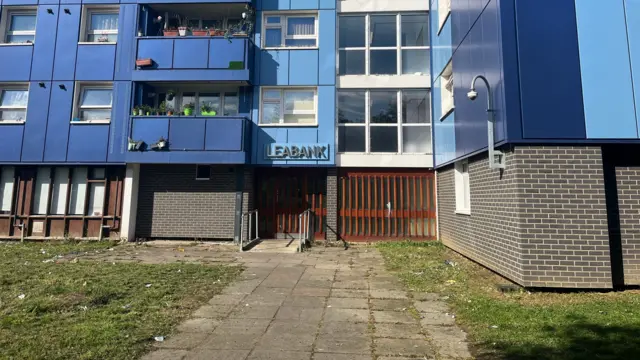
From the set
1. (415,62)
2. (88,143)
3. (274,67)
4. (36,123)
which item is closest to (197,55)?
(274,67)

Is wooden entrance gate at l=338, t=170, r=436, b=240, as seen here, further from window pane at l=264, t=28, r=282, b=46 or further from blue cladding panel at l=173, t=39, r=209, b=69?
blue cladding panel at l=173, t=39, r=209, b=69

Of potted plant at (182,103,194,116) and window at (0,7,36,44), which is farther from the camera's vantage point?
window at (0,7,36,44)

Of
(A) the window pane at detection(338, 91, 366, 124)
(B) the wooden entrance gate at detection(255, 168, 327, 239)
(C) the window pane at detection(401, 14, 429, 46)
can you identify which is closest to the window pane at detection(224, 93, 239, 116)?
(B) the wooden entrance gate at detection(255, 168, 327, 239)

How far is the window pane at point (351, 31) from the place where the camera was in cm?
1242

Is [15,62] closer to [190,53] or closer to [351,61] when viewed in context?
[190,53]

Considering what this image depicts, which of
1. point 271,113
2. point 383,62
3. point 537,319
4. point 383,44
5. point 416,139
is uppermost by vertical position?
point 383,44

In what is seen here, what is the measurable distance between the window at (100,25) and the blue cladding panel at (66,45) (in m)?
0.29

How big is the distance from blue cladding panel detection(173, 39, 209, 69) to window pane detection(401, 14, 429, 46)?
21.7 ft

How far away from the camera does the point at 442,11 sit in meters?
10.3

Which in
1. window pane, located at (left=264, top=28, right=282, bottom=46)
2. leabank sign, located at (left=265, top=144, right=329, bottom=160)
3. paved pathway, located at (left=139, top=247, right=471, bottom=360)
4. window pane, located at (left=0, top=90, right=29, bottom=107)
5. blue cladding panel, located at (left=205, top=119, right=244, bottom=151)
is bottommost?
paved pathway, located at (left=139, top=247, right=471, bottom=360)

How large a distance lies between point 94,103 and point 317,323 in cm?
1163

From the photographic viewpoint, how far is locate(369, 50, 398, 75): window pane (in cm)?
1222

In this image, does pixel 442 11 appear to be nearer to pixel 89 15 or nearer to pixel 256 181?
pixel 256 181

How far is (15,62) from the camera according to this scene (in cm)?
1228
